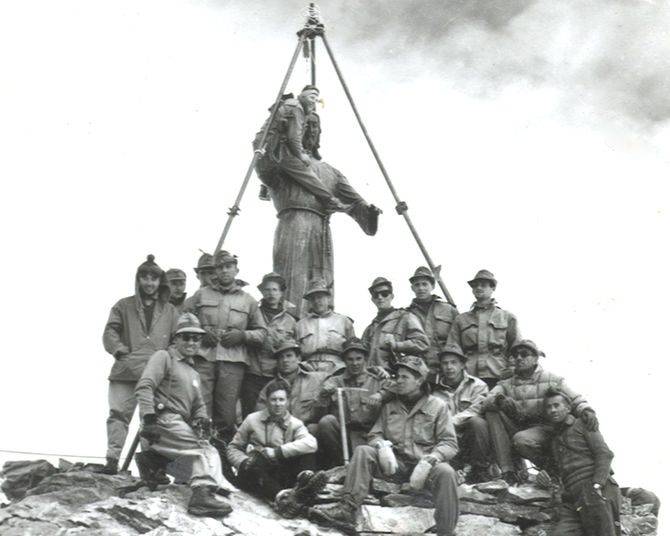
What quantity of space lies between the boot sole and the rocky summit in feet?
0.25

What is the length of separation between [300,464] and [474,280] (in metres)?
3.74

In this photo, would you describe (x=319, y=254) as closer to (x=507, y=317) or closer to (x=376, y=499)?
(x=507, y=317)

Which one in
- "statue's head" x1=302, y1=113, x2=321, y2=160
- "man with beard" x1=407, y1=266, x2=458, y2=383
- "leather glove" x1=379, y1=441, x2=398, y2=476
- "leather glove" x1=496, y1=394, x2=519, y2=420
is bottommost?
"leather glove" x1=379, y1=441, x2=398, y2=476

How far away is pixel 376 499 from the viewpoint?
10562 millimetres

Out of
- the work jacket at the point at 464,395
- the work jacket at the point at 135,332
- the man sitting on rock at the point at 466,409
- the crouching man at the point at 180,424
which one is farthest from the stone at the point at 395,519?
the work jacket at the point at 135,332

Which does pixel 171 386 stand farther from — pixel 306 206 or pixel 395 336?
pixel 306 206

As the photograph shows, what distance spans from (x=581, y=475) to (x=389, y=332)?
3.36 meters

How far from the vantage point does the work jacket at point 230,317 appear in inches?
480

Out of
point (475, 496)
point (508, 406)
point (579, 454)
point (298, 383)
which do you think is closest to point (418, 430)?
point (475, 496)

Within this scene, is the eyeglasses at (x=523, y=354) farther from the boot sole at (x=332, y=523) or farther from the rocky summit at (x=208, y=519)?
the boot sole at (x=332, y=523)

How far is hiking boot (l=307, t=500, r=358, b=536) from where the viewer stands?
10.1 metres

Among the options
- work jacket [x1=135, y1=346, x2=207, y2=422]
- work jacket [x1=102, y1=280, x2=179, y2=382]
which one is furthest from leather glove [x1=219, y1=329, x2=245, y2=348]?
work jacket [x1=135, y1=346, x2=207, y2=422]

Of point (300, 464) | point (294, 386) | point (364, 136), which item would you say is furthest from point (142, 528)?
point (364, 136)

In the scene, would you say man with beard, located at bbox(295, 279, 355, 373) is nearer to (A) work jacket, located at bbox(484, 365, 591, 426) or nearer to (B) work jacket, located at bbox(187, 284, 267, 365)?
(B) work jacket, located at bbox(187, 284, 267, 365)
